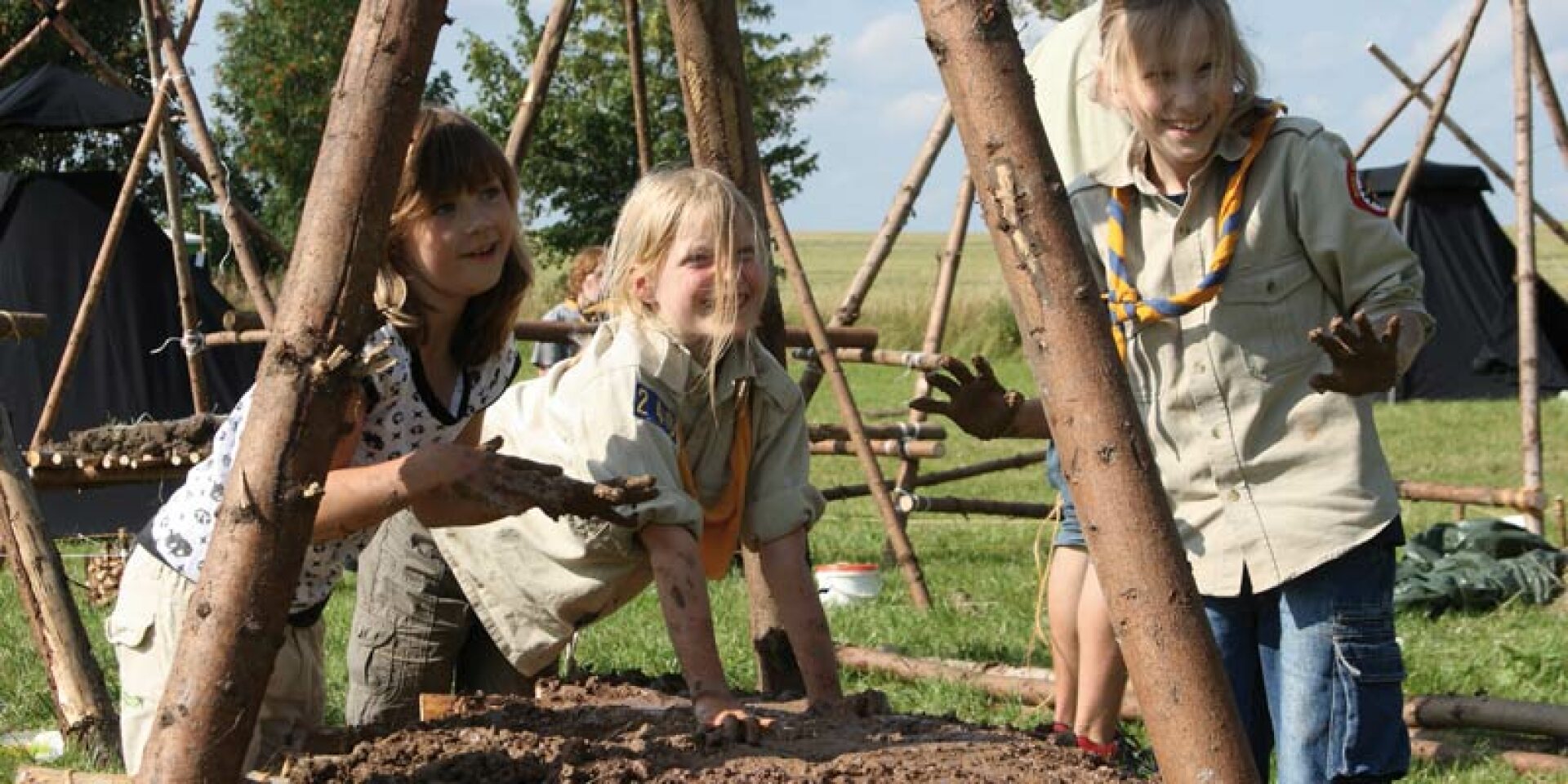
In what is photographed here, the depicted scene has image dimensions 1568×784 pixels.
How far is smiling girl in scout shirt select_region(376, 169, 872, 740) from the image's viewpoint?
2.99 metres

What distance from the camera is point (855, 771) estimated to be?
Answer: 2.42 metres

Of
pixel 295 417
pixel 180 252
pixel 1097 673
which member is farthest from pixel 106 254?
pixel 295 417

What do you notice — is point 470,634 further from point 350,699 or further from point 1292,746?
point 1292,746

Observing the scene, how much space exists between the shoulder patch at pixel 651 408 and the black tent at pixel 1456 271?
1466 centimetres

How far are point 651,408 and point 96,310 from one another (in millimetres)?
8189

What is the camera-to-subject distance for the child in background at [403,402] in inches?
114

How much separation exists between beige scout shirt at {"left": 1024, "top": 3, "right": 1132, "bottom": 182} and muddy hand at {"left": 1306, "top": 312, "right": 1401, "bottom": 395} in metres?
1.47

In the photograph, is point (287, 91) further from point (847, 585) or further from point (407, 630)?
point (407, 630)

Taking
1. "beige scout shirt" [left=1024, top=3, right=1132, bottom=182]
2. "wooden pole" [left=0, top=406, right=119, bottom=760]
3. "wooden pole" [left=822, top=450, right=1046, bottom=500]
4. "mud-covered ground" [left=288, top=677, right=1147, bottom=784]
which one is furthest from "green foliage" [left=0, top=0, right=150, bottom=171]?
"mud-covered ground" [left=288, top=677, right=1147, bottom=784]

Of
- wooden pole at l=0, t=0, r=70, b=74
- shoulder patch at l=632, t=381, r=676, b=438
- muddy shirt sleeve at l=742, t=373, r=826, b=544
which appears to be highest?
wooden pole at l=0, t=0, r=70, b=74

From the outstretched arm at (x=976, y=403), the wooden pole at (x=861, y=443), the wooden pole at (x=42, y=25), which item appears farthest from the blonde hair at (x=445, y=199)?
the wooden pole at (x=42, y=25)

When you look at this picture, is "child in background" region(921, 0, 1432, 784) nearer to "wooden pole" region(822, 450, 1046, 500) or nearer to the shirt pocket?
the shirt pocket

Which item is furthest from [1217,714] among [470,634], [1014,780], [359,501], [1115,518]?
[470,634]

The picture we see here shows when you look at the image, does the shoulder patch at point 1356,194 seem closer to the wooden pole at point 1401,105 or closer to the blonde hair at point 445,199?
the blonde hair at point 445,199
